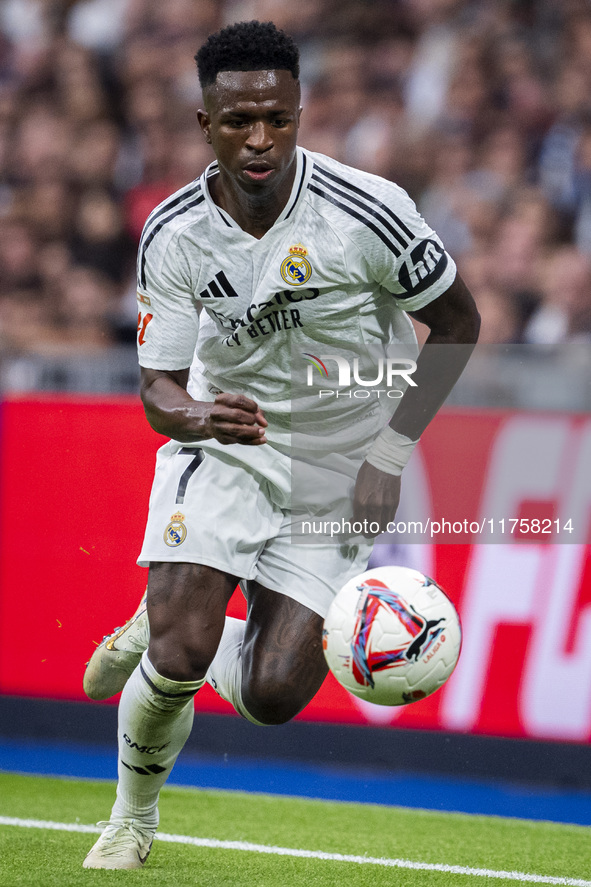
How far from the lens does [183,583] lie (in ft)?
10.7

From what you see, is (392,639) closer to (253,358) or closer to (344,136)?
(253,358)

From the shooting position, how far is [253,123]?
3141mm

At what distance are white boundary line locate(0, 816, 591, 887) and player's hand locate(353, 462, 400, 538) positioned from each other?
3.55ft

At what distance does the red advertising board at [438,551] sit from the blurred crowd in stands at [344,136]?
159 cm

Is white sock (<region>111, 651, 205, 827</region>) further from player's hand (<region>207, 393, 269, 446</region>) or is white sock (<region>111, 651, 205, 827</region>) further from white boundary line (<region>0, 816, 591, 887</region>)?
player's hand (<region>207, 393, 269, 446</region>)

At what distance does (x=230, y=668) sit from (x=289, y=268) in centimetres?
123

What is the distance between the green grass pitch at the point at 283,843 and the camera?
335 cm

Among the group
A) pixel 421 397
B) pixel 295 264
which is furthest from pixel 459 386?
pixel 295 264

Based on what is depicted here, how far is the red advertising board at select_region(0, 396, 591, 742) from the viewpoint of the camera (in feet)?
16.0

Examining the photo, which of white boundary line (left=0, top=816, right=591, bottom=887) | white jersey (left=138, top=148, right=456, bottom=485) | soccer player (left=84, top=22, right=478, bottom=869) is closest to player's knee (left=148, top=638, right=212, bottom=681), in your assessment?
soccer player (left=84, top=22, right=478, bottom=869)

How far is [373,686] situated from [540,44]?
242 inches

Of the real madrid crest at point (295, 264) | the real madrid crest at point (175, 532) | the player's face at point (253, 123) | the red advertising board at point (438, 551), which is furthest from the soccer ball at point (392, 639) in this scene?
the red advertising board at point (438, 551)

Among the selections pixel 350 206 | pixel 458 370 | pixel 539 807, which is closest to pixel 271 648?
pixel 458 370

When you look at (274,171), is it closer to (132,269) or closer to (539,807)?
(539,807)
